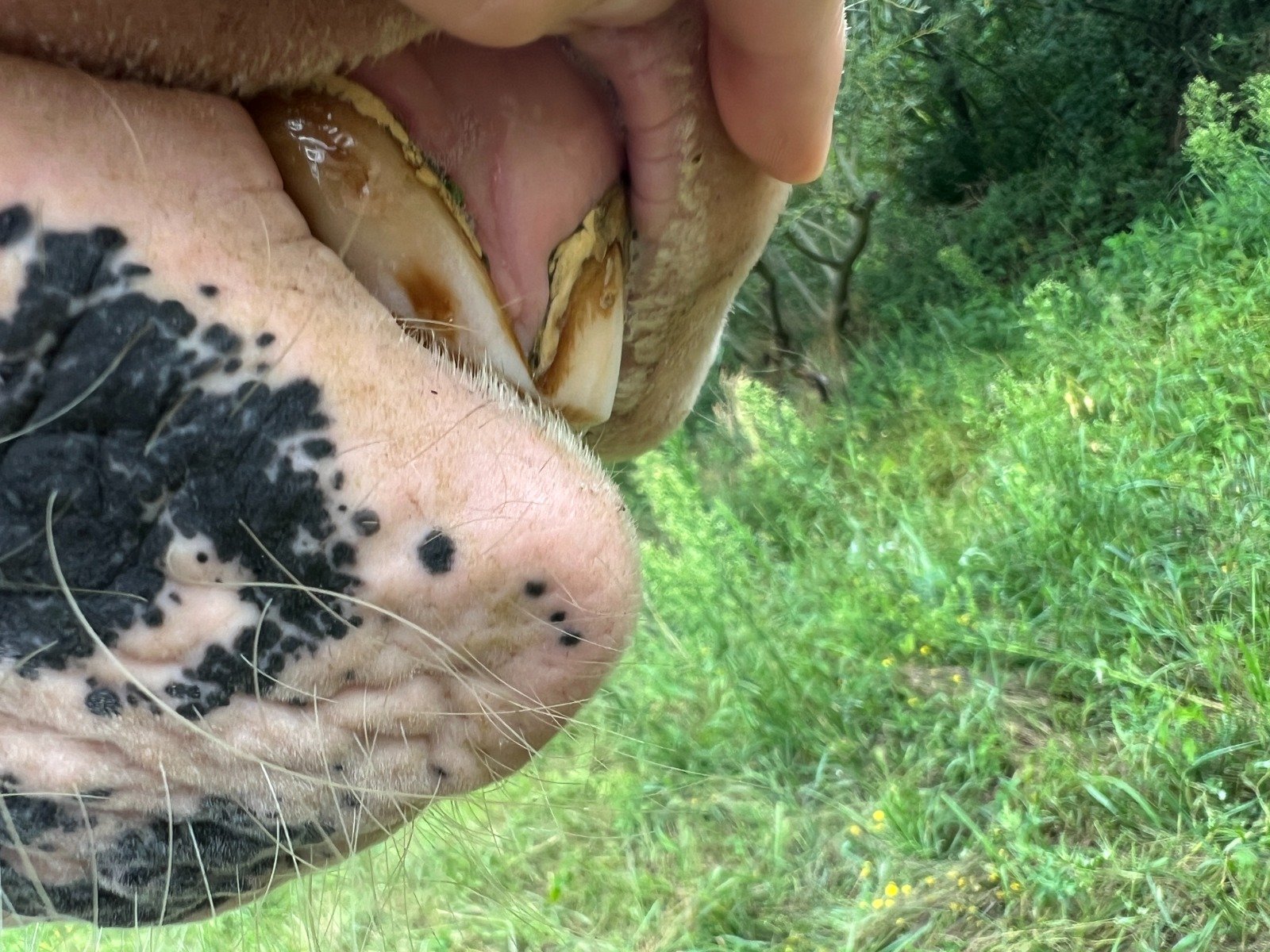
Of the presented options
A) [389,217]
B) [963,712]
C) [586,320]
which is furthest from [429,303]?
[963,712]

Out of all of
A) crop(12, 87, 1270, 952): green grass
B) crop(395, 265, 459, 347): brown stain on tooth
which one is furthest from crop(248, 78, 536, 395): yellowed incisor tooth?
crop(12, 87, 1270, 952): green grass

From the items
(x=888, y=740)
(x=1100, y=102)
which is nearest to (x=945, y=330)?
(x=1100, y=102)

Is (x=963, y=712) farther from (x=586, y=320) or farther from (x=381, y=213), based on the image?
(x=381, y=213)

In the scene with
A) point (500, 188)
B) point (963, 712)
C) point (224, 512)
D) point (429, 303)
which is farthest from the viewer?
point (963, 712)

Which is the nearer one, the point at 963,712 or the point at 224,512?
the point at 224,512

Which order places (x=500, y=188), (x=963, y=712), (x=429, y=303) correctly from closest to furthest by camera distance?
(x=429, y=303) < (x=500, y=188) < (x=963, y=712)

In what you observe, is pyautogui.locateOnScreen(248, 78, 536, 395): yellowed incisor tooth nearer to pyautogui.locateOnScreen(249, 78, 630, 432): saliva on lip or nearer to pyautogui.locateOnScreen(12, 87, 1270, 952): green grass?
pyautogui.locateOnScreen(249, 78, 630, 432): saliva on lip

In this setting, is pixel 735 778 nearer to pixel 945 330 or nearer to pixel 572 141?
pixel 572 141
